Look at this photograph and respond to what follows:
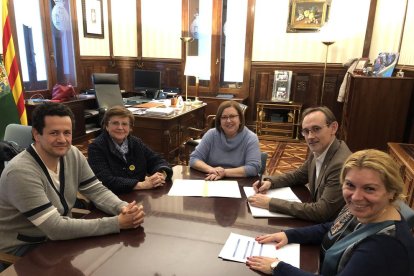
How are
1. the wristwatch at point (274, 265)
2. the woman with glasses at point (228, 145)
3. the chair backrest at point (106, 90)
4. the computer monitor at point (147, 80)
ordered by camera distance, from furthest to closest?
the computer monitor at point (147, 80)
the chair backrest at point (106, 90)
the woman with glasses at point (228, 145)
the wristwatch at point (274, 265)

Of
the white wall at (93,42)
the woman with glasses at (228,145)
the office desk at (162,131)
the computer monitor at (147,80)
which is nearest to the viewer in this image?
the woman with glasses at (228,145)

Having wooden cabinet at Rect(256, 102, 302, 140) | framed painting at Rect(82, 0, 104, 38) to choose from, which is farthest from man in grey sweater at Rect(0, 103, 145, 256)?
framed painting at Rect(82, 0, 104, 38)

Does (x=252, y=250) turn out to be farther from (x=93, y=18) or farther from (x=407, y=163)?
(x=93, y=18)

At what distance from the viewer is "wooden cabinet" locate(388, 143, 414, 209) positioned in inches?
90.7

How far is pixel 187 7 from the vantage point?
6133mm

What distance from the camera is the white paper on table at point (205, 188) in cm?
174

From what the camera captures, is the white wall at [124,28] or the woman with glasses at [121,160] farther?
the white wall at [124,28]

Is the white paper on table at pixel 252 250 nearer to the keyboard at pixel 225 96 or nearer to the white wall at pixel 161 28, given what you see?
the keyboard at pixel 225 96

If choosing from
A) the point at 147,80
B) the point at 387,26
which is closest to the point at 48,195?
the point at 147,80

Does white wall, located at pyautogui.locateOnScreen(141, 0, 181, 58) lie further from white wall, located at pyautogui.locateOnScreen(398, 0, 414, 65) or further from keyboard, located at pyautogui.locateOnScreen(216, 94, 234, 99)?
white wall, located at pyautogui.locateOnScreen(398, 0, 414, 65)

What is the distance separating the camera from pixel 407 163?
246 cm

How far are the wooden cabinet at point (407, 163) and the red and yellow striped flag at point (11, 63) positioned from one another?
3.83 meters

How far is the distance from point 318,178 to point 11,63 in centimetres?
351

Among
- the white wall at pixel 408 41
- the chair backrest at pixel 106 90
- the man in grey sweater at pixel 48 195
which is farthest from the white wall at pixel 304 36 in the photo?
the man in grey sweater at pixel 48 195
